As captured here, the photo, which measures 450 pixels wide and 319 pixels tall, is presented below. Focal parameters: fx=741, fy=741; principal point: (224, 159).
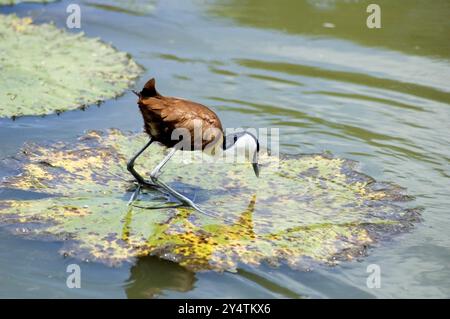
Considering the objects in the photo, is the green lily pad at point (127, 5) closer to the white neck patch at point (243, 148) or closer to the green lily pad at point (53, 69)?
the green lily pad at point (53, 69)

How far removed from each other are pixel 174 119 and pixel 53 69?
2561 millimetres

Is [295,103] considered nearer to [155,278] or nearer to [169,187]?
[169,187]

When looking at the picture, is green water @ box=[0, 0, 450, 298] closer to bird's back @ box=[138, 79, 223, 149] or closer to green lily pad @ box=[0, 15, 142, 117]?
green lily pad @ box=[0, 15, 142, 117]

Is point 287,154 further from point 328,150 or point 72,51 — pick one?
point 72,51

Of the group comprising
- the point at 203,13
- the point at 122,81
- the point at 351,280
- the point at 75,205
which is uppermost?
the point at 203,13

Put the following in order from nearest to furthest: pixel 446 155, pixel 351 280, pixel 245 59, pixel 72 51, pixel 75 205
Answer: pixel 351 280, pixel 75 205, pixel 446 155, pixel 72 51, pixel 245 59

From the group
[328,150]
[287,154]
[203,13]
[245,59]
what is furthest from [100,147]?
[203,13]

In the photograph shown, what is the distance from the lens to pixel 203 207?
478 centimetres

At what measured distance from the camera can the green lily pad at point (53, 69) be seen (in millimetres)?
6301

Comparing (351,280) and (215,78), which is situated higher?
(215,78)

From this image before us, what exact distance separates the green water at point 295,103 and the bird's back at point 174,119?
2.88ft

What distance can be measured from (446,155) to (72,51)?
373 centimetres

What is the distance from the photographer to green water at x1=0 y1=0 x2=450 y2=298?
14.0 feet

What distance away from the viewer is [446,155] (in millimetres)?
6133
